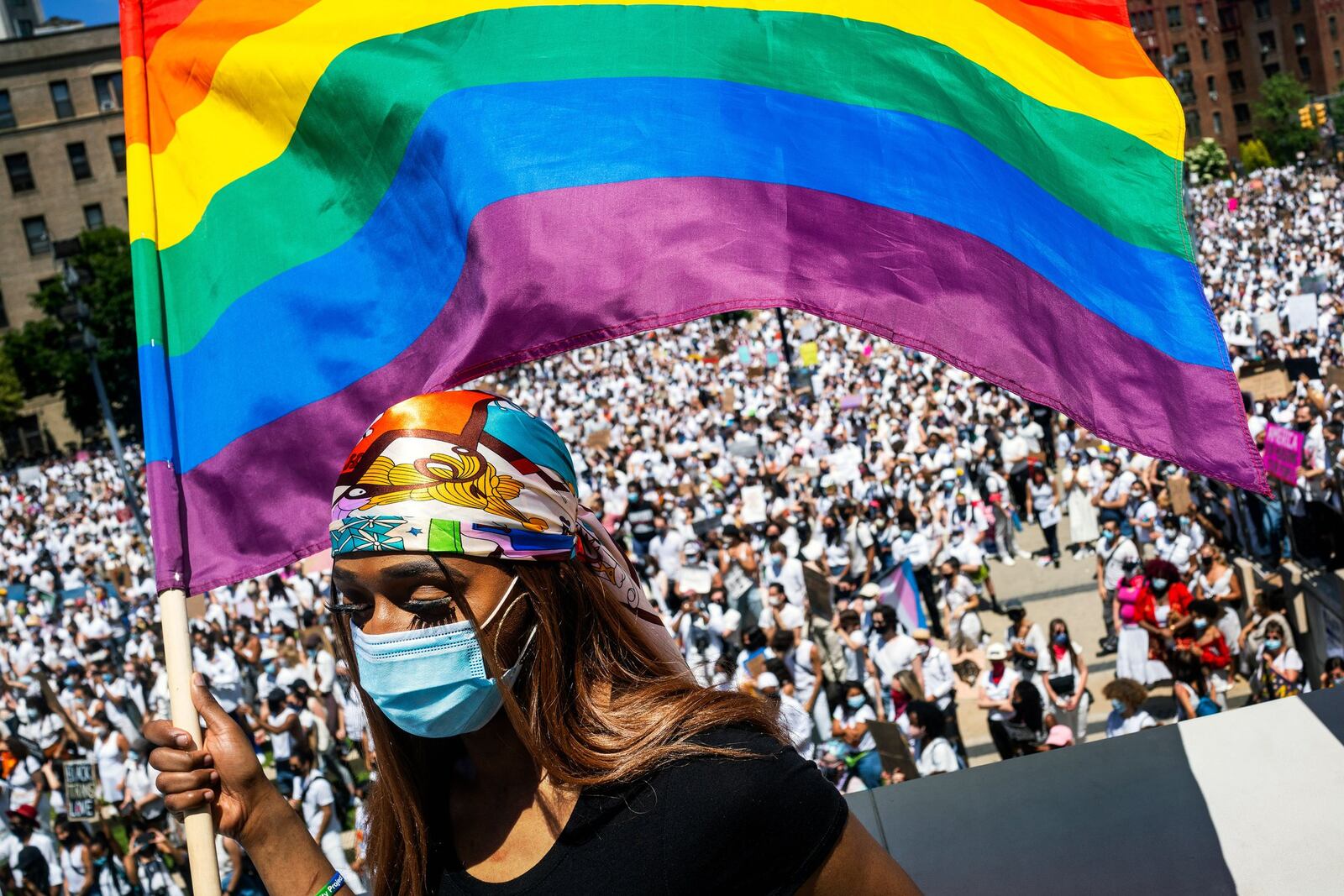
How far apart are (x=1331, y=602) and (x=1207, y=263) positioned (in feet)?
85.2

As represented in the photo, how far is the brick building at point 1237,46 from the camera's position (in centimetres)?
8806

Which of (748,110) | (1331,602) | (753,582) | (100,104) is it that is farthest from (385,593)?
(100,104)

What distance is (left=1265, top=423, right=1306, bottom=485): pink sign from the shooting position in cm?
1141

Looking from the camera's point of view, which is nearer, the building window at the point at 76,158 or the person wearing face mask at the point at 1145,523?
the person wearing face mask at the point at 1145,523

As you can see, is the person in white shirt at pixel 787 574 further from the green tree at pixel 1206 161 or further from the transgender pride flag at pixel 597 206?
the green tree at pixel 1206 161

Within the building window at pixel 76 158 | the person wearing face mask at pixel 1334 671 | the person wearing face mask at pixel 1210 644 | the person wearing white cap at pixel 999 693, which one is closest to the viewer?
the person wearing face mask at pixel 1334 671

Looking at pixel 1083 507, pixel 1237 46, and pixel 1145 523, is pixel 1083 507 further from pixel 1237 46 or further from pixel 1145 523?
pixel 1237 46

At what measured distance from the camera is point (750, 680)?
952 centimetres

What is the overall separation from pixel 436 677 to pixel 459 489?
23 cm

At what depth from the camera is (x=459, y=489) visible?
157cm

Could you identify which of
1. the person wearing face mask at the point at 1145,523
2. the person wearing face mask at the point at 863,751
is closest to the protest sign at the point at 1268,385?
the person wearing face mask at the point at 1145,523

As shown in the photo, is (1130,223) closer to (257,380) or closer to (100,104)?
(257,380)

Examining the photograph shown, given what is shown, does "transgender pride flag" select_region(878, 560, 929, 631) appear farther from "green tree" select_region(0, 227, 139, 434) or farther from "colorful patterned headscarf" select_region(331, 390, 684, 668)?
"green tree" select_region(0, 227, 139, 434)

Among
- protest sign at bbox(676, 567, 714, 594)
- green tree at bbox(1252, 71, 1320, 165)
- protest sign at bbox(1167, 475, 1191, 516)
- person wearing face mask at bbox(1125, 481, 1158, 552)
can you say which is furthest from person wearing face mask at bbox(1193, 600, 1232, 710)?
green tree at bbox(1252, 71, 1320, 165)
